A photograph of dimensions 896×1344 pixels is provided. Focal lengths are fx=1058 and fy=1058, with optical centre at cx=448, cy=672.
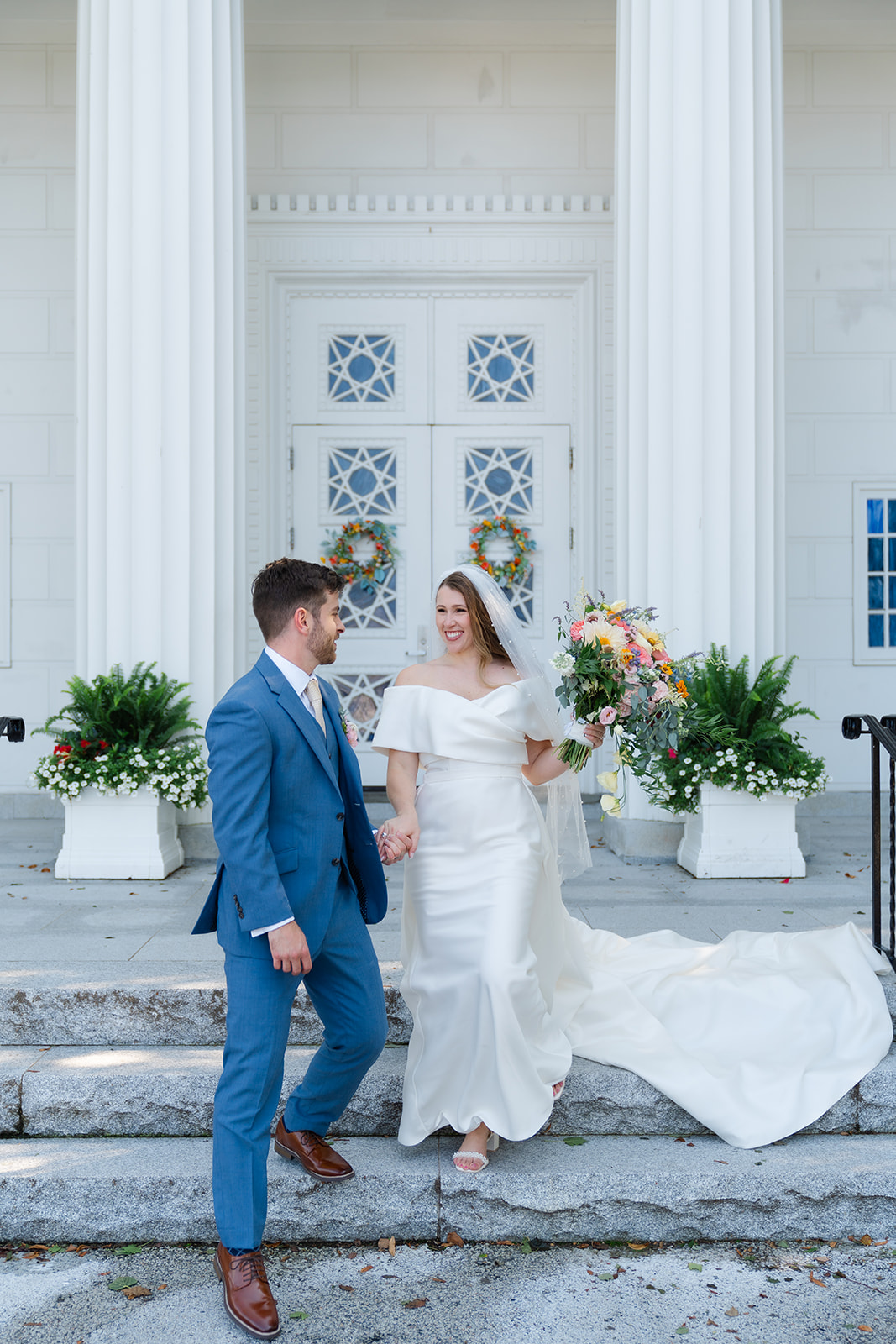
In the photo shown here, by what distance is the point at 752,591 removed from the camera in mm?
6770

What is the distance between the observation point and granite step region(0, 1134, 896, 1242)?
3430mm

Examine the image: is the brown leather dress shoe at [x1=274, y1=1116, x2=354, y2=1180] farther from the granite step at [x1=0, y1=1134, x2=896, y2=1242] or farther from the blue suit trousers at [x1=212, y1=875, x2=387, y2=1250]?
the blue suit trousers at [x1=212, y1=875, x2=387, y2=1250]

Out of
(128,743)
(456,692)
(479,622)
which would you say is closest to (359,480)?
(128,743)

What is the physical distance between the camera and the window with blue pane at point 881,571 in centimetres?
886

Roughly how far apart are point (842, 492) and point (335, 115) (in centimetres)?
523

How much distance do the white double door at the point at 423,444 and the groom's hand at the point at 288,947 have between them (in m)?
5.90

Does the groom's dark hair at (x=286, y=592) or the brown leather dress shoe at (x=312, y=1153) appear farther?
the brown leather dress shoe at (x=312, y=1153)

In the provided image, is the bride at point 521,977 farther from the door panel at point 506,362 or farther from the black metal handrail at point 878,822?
the door panel at point 506,362

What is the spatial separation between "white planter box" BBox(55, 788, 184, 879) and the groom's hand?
Result: 374cm

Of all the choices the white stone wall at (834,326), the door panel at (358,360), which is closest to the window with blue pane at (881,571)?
the white stone wall at (834,326)

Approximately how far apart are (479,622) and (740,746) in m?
2.94

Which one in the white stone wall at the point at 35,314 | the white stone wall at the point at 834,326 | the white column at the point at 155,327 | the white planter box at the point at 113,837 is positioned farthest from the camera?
the white stone wall at the point at 834,326

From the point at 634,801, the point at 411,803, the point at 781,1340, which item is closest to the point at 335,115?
the point at 634,801

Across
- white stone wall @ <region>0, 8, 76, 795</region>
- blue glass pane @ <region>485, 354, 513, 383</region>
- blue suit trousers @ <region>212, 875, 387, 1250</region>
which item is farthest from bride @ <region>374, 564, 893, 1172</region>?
white stone wall @ <region>0, 8, 76, 795</region>
